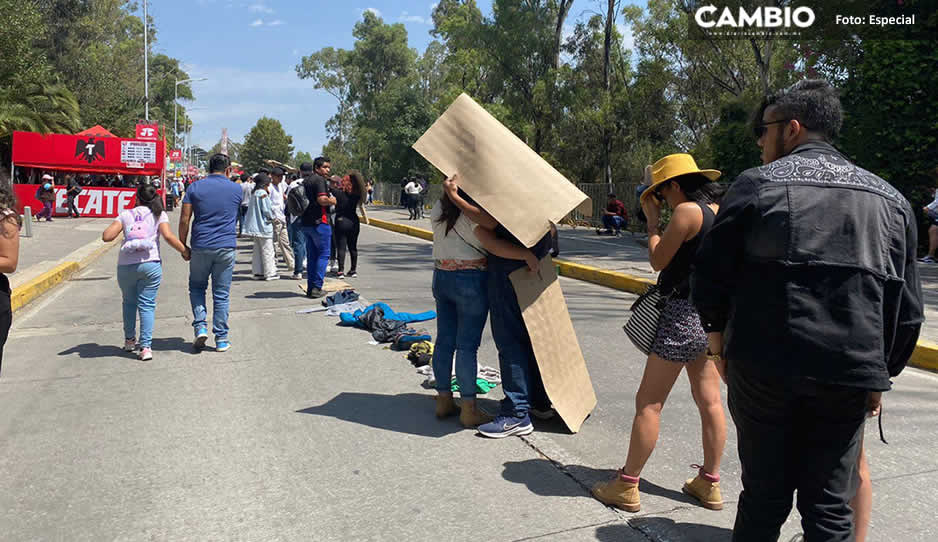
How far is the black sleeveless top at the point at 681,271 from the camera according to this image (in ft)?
10.5

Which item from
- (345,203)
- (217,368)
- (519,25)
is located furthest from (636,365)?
(519,25)

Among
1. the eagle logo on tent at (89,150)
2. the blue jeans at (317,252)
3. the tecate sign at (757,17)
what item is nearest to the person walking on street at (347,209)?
the blue jeans at (317,252)

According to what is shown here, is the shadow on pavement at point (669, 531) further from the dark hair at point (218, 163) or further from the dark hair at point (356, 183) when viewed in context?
the dark hair at point (356, 183)

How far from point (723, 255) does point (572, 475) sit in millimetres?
1861

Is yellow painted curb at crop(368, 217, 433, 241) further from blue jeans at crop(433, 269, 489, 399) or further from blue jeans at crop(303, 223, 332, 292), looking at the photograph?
blue jeans at crop(433, 269, 489, 399)

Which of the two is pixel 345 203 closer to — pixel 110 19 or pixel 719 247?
pixel 719 247

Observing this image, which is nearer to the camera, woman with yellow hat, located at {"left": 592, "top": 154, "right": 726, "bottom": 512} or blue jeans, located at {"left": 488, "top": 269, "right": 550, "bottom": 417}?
woman with yellow hat, located at {"left": 592, "top": 154, "right": 726, "bottom": 512}

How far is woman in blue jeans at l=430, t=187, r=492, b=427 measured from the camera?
435 centimetres

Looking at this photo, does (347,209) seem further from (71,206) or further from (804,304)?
(71,206)

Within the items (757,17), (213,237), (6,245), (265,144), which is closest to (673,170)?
(6,245)

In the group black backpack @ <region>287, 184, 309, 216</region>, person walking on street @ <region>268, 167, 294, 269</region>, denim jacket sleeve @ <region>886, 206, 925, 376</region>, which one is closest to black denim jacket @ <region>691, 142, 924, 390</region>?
denim jacket sleeve @ <region>886, 206, 925, 376</region>

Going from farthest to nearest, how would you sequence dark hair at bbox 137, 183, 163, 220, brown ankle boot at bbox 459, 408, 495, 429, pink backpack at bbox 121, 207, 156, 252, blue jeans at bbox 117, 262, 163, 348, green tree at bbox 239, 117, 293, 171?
green tree at bbox 239, 117, 293, 171, dark hair at bbox 137, 183, 163, 220, blue jeans at bbox 117, 262, 163, 348, pink backpack at bbox 121, 207, 156, 252, brown ankle boot at bbox 459, 408, 495, 429

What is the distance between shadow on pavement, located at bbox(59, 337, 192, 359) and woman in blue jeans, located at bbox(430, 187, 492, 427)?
3.35m

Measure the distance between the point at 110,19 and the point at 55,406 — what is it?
59113 millimetres
